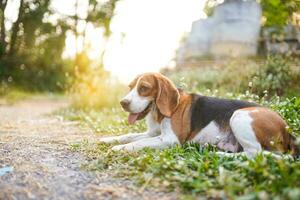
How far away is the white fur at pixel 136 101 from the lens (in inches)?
213

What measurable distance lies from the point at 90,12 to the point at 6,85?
27.0ft

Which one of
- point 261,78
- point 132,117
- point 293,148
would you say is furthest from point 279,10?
point 293,148

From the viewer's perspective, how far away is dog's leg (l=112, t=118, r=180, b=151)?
5326 millimetres

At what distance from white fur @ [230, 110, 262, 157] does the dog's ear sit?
0.92 m

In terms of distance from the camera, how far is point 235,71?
35.1ft

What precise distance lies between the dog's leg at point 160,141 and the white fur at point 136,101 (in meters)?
0.34

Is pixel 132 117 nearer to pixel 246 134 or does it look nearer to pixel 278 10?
pixel 246 134

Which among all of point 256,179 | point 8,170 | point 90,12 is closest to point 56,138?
point 8,170

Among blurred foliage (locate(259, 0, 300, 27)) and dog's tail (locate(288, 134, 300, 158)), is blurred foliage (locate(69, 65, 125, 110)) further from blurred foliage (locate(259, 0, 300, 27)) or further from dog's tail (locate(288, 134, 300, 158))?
dog's tail (locate(288, 134, 300, 158))

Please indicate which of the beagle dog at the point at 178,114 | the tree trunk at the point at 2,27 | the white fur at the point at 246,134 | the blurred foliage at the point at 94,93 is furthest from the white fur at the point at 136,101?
the tree trunk at the point at 2,27

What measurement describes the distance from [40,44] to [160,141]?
658 inches

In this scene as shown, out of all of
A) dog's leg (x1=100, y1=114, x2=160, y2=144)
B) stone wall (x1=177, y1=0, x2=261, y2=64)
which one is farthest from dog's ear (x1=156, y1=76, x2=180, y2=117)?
stone wall (x1=177, y1=0, x2=261, y2=64)

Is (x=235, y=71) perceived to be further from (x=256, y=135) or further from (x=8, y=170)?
(x=8, y=170)

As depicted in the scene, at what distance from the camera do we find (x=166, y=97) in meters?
5.51
